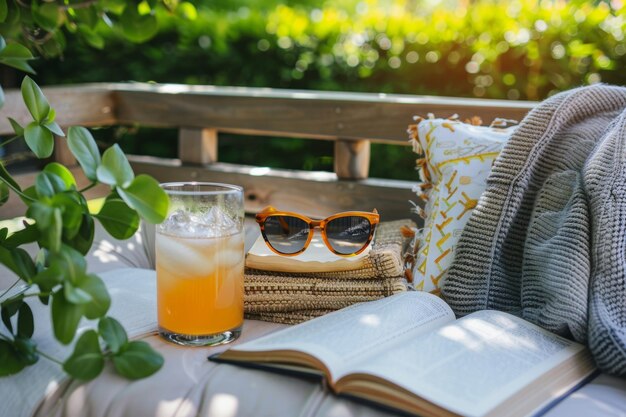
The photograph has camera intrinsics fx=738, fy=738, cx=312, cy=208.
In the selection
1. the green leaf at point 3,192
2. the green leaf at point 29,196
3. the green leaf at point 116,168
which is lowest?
the green leaf at point 3,192

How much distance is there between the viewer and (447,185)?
64.1 inches

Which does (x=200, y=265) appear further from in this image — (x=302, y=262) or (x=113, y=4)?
(x=113, y=4)

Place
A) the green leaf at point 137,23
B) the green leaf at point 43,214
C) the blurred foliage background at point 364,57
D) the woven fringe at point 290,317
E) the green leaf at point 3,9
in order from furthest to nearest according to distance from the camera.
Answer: the blurred foliage background at point 364,57 < the green leaf at point 137,23 < the green leaf at point 3,9 < the woven fringe at point 290,317 < the green leaf at point 43,214

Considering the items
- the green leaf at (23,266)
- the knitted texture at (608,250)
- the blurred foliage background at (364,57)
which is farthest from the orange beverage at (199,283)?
the blurred foliage background at (364,57)

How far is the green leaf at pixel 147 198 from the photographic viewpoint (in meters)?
1.03

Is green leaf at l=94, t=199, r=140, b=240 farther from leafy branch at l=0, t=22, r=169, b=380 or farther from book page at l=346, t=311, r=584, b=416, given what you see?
book page at l=346, t=311, r=584, b=416

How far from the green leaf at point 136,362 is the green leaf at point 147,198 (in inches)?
8.5

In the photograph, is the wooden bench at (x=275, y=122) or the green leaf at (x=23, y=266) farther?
the wooden bench at (x=275, y=122)

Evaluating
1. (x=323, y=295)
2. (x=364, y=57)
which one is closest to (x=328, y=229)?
(x=323, y=295)

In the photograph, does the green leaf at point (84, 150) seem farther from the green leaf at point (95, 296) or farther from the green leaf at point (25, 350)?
the green leaf at point (25, 350)

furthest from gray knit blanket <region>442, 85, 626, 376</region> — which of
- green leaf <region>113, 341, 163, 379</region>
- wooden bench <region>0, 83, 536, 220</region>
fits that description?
green leaf <region>113, 341, 163, 379</region>

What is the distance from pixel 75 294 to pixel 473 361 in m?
0.58

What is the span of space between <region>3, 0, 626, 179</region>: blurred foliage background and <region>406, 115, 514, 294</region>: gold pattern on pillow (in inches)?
59.2

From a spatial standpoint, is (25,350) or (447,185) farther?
(447,185)
